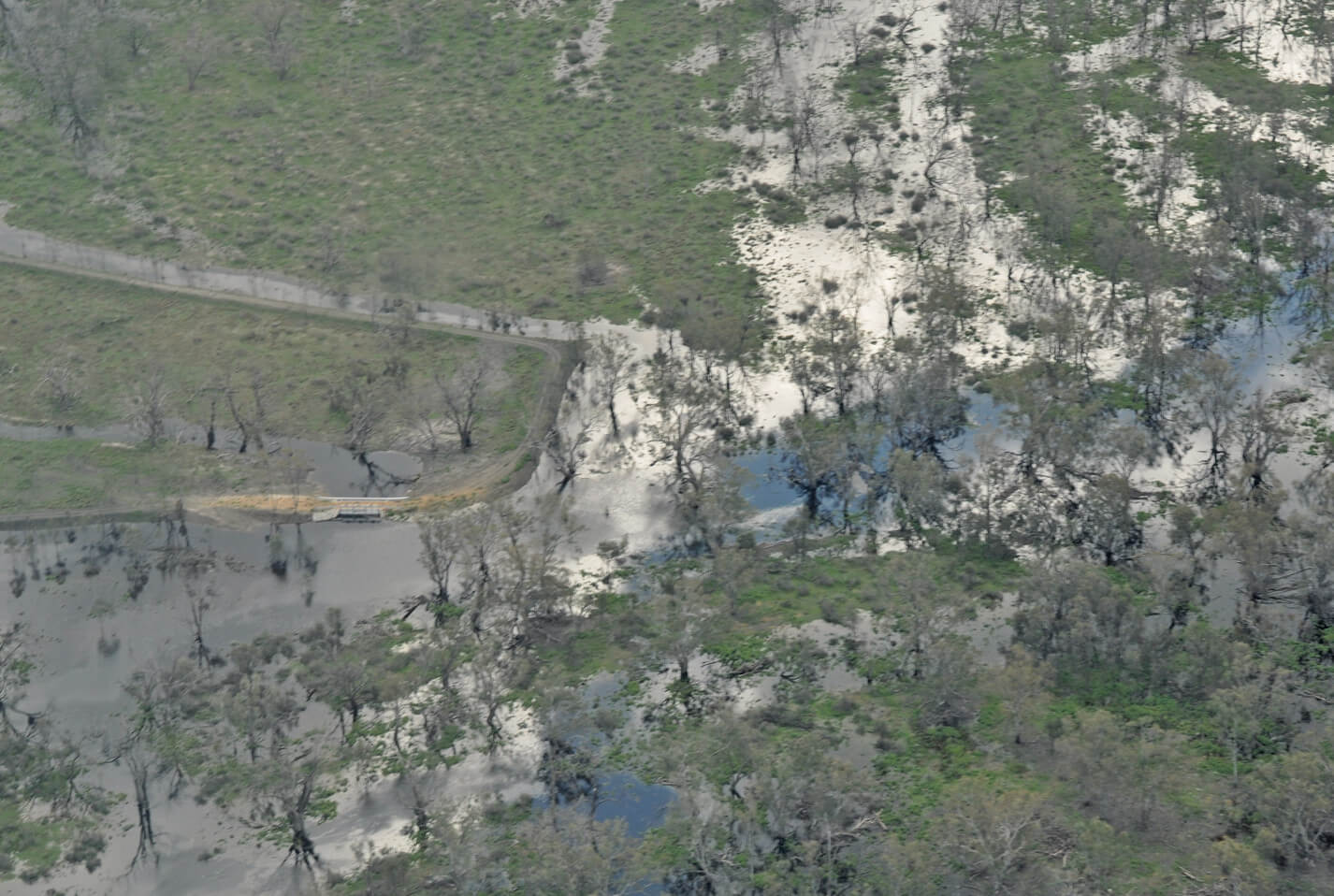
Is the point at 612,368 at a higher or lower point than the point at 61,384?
higher

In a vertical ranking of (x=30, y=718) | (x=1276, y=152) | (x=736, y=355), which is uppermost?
(x=1276, y=152)

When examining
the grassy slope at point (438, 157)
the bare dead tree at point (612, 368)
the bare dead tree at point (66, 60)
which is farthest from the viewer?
the bare dead tree at point (66, 60)

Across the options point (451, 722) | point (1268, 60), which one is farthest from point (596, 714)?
point (1268, 60)

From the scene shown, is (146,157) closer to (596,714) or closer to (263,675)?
(263,675)

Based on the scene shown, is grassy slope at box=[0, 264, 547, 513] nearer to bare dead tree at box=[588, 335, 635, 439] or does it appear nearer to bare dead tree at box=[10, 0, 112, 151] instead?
bare dead tree at box=[588, 335, 635, 439]

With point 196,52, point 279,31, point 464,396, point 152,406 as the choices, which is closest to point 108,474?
point 152,406

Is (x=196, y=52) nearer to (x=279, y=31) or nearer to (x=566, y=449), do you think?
(x=279, y=31)

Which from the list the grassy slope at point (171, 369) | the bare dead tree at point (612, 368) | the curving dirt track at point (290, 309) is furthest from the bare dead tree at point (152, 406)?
the bare dead tree at point (612, 368)

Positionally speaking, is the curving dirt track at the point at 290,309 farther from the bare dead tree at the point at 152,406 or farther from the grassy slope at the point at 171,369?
the bare dead tree at the point at 152,406
